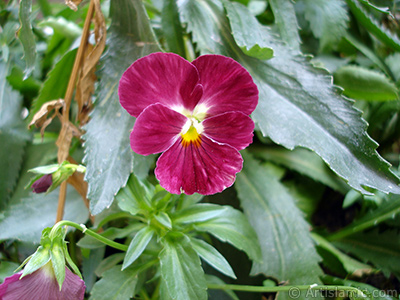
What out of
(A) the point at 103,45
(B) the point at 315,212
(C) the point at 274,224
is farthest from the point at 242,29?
(B) the point at 315,212

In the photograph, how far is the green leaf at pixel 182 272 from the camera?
459 millimetres

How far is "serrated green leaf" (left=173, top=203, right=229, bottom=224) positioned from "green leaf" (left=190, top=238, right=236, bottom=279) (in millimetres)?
36

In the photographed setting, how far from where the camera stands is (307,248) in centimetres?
65

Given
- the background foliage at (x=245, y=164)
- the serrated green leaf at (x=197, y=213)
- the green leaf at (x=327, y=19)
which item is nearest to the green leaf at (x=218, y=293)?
the background foliage at (x=245, y=164)

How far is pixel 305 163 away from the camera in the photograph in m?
0.82

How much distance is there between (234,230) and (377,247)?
368 mm

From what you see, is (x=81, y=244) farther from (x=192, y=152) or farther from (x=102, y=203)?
(x=192, y=152)

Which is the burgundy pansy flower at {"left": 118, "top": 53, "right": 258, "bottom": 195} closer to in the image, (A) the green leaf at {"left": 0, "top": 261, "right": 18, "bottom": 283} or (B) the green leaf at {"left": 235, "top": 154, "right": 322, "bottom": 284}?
(B) the green leaf at {"left": 235, "top": 154, "right": 322, "bottom": 284}

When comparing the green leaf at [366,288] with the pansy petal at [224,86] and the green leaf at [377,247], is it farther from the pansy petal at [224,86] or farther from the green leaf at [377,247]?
the pansy petal at [224,86]

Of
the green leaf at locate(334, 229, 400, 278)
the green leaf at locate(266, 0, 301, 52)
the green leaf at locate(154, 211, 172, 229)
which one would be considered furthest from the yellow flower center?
the green leaf at locate(334, 229, 400, 278)

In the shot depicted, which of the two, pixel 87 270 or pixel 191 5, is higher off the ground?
pixel 191 5

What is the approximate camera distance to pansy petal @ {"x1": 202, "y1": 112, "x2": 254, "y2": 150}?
0.43m

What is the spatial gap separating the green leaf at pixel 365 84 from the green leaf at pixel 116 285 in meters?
0.63

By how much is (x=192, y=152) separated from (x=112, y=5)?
43cm
